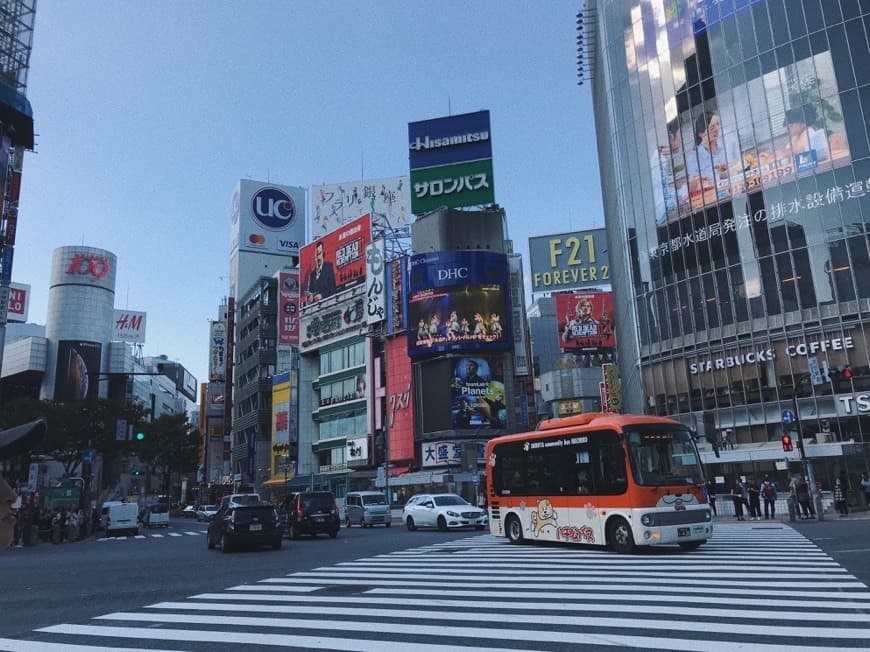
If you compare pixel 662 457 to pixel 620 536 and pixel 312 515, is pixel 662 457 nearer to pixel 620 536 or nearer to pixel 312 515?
pixel 620 536

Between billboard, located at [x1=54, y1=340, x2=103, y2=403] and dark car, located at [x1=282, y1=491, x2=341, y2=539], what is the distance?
99.7m

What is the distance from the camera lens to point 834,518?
87.8 ft

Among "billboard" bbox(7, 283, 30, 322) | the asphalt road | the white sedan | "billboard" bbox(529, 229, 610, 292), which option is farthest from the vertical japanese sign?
"billboard" bbox(7, 283, 30, 322)

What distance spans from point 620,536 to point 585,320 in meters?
70.3

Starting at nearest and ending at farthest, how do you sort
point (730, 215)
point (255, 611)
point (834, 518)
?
point (255, 611) → point (834, 518) → point (730, 215)

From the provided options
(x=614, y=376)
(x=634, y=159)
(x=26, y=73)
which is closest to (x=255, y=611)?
(x=634, y=159)

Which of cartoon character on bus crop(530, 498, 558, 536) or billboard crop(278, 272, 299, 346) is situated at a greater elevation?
billboard crop(278, 272, 299, 346)

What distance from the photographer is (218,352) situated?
117 metres

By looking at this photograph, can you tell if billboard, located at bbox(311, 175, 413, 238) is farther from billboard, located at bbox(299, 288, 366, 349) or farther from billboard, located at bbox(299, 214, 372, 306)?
billboard, located at bbox(299, 288, 366, 349)

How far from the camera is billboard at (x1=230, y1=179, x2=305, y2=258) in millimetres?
112562

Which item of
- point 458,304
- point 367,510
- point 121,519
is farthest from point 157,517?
point 458,304

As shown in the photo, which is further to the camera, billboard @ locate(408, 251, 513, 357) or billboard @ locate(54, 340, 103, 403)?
billboard @ locate(54, 340, 103, 403)

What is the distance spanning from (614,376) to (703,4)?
34.4 m

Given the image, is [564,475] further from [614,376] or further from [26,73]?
[26,73]
